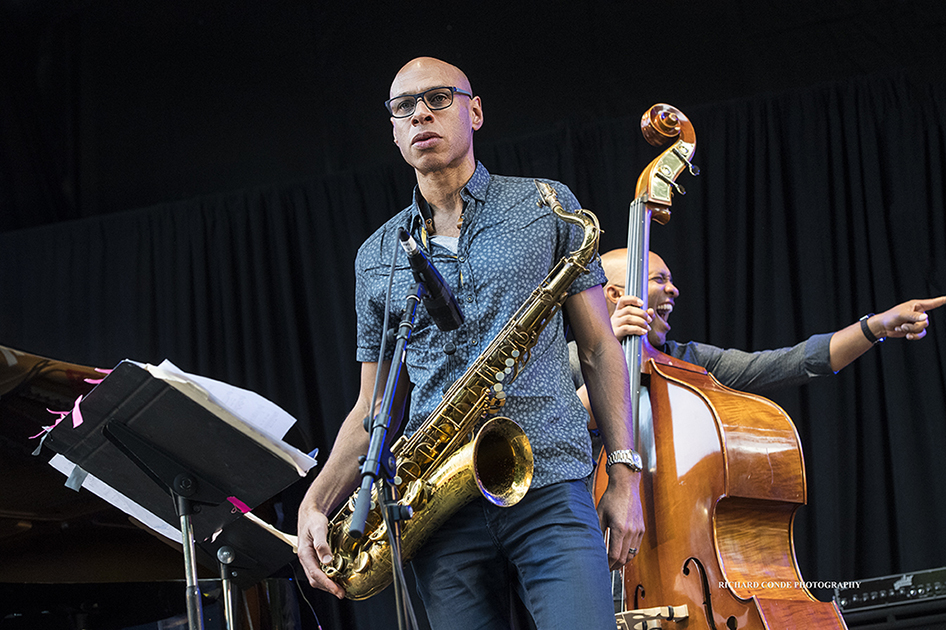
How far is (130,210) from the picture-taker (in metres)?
5.26

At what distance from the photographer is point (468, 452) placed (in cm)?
207

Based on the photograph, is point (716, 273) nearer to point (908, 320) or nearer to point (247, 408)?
point (908, 320)

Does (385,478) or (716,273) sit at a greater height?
(716,273)

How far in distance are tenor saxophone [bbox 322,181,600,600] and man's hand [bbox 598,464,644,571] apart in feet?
0.79

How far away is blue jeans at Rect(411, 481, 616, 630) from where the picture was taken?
1.88 metres

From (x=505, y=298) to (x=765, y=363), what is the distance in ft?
6.37

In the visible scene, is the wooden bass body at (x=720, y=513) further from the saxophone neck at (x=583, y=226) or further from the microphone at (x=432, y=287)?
the microphone at (x=432, y=287)

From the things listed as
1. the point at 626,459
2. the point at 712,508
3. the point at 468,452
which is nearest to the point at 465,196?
the point at 468,452

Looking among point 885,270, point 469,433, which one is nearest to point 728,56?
point 885,270

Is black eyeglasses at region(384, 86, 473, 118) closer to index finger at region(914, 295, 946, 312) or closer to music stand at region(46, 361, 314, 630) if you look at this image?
music stand at region(46, 361, 314, 630)

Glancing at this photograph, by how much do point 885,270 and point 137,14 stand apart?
424 centimetres

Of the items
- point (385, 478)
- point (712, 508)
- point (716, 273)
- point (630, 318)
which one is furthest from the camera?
point (716, 273)

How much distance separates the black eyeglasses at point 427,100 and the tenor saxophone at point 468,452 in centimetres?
31

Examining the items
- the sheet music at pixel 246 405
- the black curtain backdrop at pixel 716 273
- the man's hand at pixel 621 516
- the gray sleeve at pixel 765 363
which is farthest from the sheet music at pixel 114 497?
the gray sleeve at pixel 765 363
